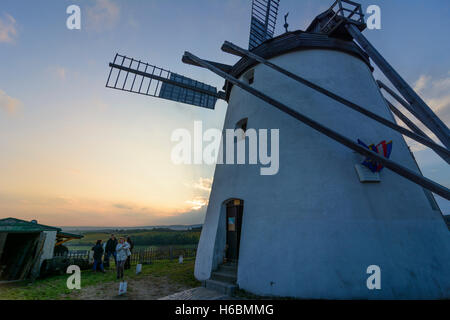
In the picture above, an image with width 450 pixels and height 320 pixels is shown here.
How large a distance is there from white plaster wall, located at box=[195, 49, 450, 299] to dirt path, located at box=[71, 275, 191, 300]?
1363mm

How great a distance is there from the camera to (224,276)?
6656 millimetres

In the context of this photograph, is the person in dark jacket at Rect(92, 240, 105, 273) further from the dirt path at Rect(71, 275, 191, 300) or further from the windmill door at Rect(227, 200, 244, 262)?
the windmill door at Rect(227, 200, 244, 262)

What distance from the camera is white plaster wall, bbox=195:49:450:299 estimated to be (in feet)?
16.6

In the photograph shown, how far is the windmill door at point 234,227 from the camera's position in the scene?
8.10 meters

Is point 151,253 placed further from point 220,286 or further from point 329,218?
point 329,218

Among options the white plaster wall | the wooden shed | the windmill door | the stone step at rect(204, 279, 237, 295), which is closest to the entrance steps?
the stone step at rect(204, 279, 237, 295)

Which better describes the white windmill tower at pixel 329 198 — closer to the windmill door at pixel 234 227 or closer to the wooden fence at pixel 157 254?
the windmill door at pixel 234 227

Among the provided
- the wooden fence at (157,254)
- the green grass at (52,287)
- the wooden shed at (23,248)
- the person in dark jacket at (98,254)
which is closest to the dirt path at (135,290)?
the green grass at (52,287)

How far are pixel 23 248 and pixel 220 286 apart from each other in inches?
359

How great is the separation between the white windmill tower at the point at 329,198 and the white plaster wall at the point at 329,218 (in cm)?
3
